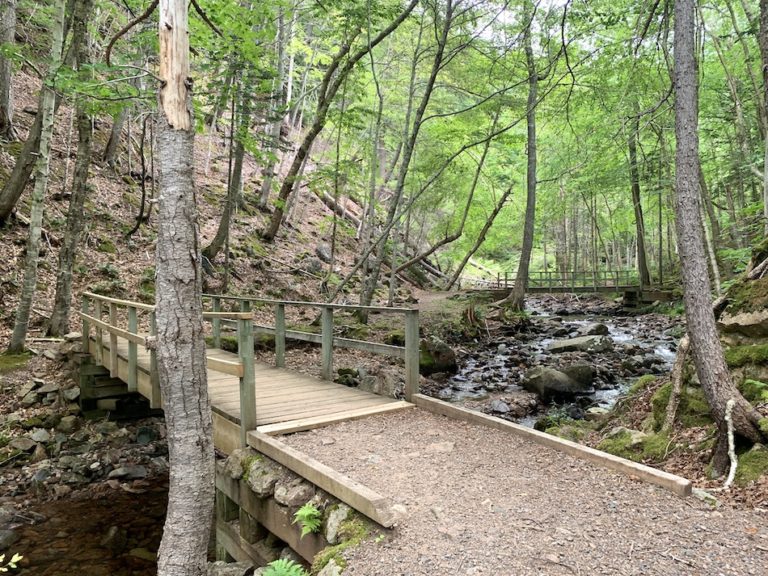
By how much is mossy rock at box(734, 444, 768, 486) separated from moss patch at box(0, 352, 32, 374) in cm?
980

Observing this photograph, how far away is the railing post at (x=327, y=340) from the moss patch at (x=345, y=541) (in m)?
3.15

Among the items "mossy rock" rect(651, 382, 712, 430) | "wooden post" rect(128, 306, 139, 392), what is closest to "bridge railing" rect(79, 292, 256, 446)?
"wooden post" rect(128, 306, 139, 392)

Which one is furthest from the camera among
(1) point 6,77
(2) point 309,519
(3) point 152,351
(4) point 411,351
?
A: (1) point 6,77

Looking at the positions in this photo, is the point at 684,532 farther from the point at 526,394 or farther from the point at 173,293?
the point at 526,394

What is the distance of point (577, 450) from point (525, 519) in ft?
4.13

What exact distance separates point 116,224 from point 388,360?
8.62 metres

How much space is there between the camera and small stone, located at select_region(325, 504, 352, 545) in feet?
10.2

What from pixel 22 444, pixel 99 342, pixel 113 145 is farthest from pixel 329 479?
pixel 113 145

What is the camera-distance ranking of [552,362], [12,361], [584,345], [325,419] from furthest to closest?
[584,345] → [552,362] → [12,361] → [325,419]

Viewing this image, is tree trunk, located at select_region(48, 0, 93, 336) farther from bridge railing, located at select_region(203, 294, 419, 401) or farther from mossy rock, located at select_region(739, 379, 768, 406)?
mossy rock, located at select_region(739, 379, 768, 406)

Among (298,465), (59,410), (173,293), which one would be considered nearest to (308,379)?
(298,465)

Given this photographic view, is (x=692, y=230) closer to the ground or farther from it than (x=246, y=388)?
farther from it

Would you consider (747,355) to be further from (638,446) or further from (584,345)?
(584,345)

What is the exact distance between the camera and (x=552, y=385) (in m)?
9.12
